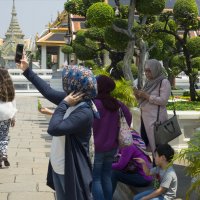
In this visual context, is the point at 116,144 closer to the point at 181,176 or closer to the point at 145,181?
the point at 145,181

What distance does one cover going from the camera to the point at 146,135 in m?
7.26

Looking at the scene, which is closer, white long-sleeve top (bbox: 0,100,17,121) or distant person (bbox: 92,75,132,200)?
distant person (bbox: 92,75,132,200)

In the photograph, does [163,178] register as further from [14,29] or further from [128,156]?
[14,29]

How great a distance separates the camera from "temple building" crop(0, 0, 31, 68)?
2304 inches

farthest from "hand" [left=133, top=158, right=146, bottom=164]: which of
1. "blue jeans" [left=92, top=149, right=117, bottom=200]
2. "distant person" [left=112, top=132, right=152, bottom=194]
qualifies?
"blue jeans" [left=92, top=149, right=117, bottom=200]

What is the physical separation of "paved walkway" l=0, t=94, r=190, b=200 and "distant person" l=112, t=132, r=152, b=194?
470mm

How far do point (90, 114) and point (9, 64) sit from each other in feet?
178

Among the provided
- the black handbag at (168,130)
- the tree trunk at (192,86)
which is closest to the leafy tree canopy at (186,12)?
the tree trunk at (192,86)

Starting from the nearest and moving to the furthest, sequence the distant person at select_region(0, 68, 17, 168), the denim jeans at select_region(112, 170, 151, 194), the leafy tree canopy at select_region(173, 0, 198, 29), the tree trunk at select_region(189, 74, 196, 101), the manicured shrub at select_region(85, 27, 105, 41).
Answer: the denim jeans at select_region(112, 170, 151, 194)
the distant person at select_region(0, 68, 17, 168)
the leafy tree canopy at select_region(173, 0, 198, 29)
the tree trunk at select_region(189, 74, 196, 101)
the manicured shrub at select_region(85, 27, 105, 41)

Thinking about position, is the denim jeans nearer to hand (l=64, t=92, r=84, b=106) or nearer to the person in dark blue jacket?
the person in dark blue jacket

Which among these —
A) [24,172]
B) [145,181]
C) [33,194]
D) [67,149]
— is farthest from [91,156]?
[24,172]

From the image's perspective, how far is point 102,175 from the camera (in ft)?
18.0

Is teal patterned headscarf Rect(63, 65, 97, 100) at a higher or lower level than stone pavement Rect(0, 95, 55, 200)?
higher

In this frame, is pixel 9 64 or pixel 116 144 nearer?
pixel 116 144
